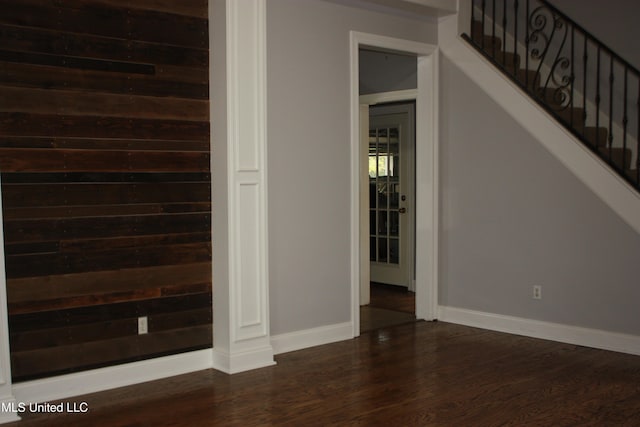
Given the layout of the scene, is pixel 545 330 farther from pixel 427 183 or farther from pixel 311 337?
pixel 311 337

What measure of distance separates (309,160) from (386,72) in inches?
106

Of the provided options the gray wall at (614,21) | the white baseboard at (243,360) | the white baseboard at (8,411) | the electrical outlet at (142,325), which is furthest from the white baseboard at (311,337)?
the gray wall at (614,21)

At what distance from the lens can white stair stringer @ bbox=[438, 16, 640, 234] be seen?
517 cm

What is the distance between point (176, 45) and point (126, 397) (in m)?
2.34

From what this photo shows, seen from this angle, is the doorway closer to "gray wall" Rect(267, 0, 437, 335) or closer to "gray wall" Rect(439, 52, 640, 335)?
"gray wall" Rect(439, 52, 640, 335)

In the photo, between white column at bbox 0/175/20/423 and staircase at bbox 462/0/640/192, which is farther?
staircase at bbox 462/0/640/192

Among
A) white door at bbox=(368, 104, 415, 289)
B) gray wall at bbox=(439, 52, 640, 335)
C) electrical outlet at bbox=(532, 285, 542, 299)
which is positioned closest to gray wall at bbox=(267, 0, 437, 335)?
gray wall at bbox=(439, 52, 640, 335)

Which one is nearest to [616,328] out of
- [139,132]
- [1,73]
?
[139,132]

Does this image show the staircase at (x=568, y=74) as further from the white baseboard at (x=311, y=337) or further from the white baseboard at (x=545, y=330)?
the white baseboard at (x=311, y=337)

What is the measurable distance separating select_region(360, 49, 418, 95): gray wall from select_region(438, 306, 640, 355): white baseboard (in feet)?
8.58

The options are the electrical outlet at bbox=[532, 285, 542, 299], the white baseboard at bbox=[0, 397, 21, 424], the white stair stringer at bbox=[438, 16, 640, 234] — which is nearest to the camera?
the white baseboard at bbox=[0, 397, 21, 424]

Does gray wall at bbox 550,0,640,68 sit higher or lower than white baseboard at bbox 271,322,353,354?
higher

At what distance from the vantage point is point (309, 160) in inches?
214

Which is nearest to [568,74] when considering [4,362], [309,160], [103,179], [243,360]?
[309,160]
